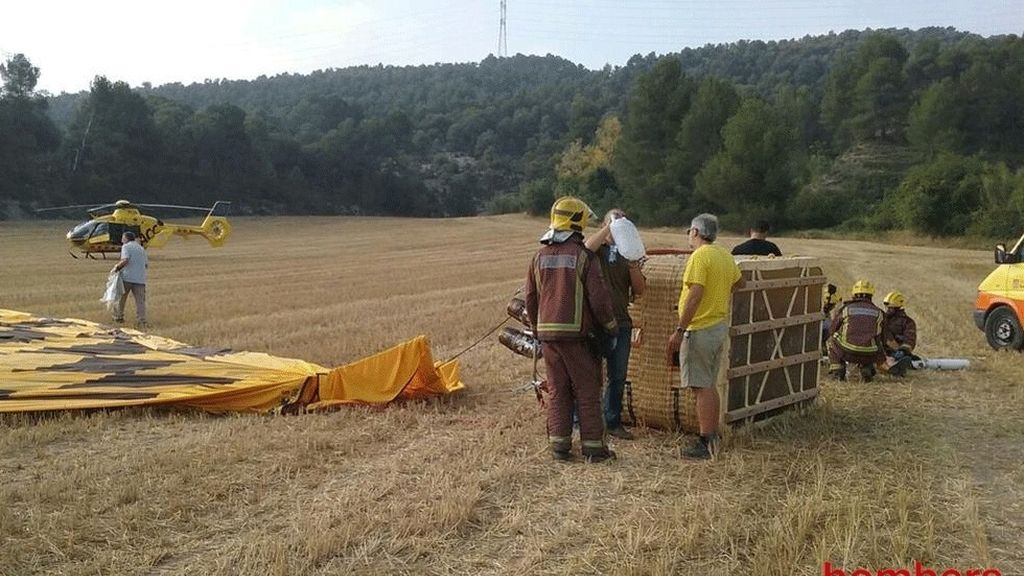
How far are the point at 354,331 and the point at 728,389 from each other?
7.99 metres

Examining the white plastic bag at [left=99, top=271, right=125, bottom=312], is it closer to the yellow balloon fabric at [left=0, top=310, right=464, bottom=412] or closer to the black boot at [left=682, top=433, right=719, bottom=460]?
the yellow balloon fabric at [left=0, top=310, right=464, bottom=412]

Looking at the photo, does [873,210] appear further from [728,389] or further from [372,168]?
[372,168]

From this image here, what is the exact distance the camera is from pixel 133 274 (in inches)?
559

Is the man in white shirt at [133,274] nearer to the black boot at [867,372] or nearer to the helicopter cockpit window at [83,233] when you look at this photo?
the black boot at [867,372]

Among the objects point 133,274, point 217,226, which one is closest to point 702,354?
point 133,274

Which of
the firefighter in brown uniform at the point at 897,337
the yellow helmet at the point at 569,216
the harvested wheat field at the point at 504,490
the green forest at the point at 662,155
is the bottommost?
the harvested wheat field at the point at 504,490

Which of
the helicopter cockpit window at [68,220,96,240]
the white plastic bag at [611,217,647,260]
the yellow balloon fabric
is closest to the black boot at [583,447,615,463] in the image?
the white plastic bag at [611,217,647,260]

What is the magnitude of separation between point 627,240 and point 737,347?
1330mm

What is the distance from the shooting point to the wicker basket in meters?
6.66

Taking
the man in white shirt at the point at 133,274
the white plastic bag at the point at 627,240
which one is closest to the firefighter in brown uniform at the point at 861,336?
the white plastic bag at the point at 627,240

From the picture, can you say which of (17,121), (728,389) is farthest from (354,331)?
(17,121)

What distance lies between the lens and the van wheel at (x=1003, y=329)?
10961 mm

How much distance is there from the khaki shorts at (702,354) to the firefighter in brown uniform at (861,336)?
3.36 meters

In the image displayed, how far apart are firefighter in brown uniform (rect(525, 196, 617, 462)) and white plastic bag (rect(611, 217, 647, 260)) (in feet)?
0.94
